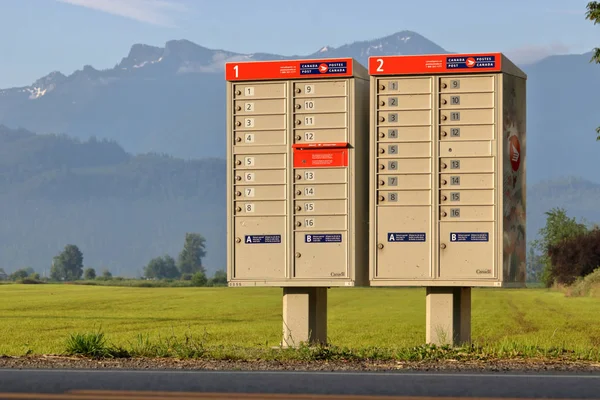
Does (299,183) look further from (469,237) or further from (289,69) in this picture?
(469,237)

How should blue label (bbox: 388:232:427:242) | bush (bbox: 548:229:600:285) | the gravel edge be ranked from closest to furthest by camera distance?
the gravel edge → blue label (bbox: 388:232:427:242) → bush (bbox: 548:229:600:285)

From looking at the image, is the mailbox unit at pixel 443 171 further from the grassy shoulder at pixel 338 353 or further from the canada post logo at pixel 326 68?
the grassy shoulder at pixel 338 353

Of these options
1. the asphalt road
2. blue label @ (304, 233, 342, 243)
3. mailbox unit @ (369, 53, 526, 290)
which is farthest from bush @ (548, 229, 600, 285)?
the asphalt road

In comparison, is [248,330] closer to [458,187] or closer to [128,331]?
[128,331]

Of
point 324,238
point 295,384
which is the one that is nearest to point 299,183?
point 324,238

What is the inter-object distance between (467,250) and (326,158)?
2.96 meters

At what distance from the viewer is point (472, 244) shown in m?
19.7

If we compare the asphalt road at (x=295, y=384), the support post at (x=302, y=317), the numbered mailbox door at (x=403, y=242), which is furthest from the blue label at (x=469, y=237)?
the asphalt road at (x=295, y=384)

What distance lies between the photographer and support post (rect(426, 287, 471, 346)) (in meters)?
19.9

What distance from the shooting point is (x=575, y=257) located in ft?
310

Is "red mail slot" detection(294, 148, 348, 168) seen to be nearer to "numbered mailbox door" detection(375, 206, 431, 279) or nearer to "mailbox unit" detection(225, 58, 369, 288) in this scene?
"mailbox unit" detection(225, 58, 369, 288)

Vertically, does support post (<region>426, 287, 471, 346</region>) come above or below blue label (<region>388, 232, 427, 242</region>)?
below

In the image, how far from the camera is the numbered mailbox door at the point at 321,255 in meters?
Answer: 20.2

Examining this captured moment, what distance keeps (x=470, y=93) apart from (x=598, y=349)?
4863 millimetres
